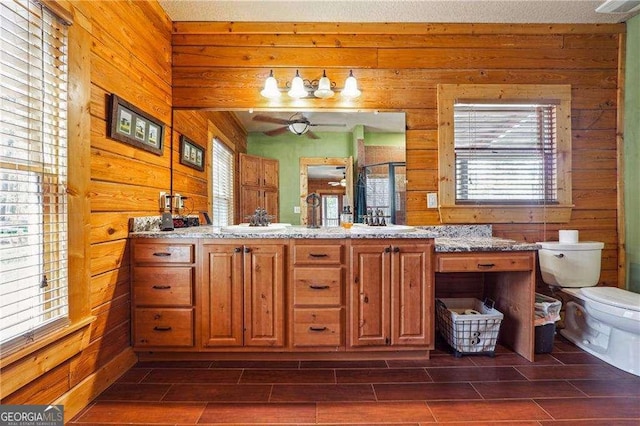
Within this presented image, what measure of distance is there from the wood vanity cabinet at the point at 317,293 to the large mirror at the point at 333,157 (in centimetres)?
50

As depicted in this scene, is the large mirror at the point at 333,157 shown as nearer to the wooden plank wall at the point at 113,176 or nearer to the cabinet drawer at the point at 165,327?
the wooden plank wall at the point at 113,176

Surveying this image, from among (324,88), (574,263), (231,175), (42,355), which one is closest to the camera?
(42,355)

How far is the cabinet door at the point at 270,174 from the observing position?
2.61 m

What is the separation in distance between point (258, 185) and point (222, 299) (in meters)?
0.96

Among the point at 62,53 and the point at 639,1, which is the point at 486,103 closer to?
the point at 639,1

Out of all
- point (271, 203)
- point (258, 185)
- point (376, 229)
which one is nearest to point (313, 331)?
point (376, 229)

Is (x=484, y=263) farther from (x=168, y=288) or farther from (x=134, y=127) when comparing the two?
(x=134, y=127)

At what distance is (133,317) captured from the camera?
83.0 inches

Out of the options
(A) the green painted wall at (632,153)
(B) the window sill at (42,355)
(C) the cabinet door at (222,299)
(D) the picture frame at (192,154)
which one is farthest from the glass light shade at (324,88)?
(A) the green painted wall at (632,153)

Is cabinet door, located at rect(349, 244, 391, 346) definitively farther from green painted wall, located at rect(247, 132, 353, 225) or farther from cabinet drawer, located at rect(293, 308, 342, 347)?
green painted wall, located at rect(247, 132, 353, 225)

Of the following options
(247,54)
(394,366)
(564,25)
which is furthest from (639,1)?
(394,366)

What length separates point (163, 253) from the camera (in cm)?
211

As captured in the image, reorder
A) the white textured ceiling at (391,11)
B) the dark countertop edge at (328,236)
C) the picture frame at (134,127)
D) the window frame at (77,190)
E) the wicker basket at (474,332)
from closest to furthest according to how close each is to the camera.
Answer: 1. the window frame at (77,190)
2. the picture frame at (134,127)
3. the dark countertop edge at (328,236)
4. the wicker basket at (474,332)
5. the white textured ceiling at (391,11)

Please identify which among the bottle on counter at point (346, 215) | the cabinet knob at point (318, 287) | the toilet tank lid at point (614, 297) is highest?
the bottle on counter at point (346, 215)
